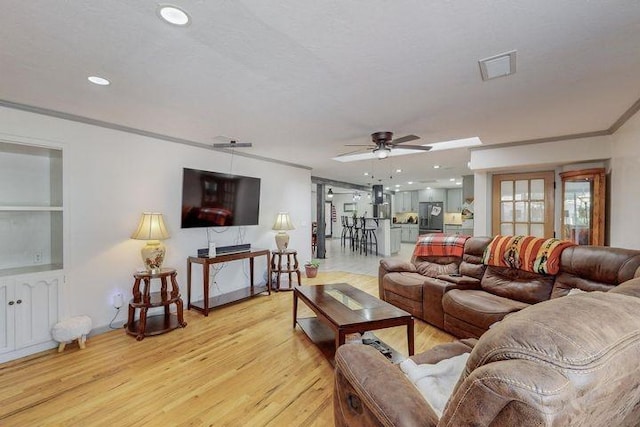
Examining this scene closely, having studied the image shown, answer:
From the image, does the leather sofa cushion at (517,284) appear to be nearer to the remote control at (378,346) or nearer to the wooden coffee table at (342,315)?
the wooden coffee table at (342,315)

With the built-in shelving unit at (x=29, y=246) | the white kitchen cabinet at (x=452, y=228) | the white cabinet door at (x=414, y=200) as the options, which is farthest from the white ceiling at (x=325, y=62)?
the white cabinet door at (x=414, y=200)

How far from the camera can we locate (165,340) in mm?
3055

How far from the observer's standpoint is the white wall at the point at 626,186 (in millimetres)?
2805

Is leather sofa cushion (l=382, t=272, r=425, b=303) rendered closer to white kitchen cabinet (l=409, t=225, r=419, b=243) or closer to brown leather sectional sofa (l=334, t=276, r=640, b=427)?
brown leather sectional sofa (l=334, t=276, r=640, b=427)

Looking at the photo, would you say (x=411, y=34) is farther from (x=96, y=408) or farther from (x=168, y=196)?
(x=168, y=196)

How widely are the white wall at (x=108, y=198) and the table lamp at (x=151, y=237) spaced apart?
303 millimetres

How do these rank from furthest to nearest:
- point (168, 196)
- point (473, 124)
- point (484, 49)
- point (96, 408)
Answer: point (168, 196) → point (473, 124) → point (96, 408) → point (484, 49)

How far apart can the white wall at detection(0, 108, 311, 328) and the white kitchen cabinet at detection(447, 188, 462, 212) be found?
918 centimetres

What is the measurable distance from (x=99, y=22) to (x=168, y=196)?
8.58 ft

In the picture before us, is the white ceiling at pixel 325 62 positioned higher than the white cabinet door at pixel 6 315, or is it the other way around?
the white ceiling at pixel 325 62

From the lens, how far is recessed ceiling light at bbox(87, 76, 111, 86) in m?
2.19

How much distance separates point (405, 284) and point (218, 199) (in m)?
2.87

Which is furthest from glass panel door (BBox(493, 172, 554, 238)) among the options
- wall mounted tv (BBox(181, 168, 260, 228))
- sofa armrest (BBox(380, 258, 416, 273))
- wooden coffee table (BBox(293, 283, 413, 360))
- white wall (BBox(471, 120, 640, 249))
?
wall mounted tv (BBox(181, 168, 260, 228))

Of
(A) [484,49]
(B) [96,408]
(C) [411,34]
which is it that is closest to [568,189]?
Answer: (A) [484,49]
